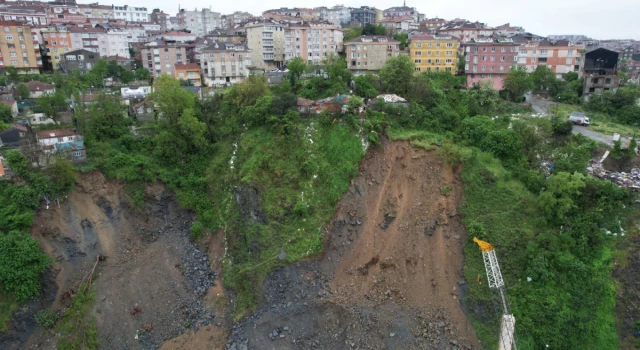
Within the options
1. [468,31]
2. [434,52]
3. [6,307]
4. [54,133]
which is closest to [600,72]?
[434,52]

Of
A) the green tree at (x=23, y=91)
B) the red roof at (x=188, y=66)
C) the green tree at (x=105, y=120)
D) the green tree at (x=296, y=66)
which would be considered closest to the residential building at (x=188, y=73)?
the red roof at (x=188, y=66)

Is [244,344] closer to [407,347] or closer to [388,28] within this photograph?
[407,347]

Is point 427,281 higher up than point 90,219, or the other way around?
point 90,219

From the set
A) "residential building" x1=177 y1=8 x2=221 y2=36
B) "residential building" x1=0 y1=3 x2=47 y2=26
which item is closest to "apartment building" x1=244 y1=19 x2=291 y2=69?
"residential building" x1=0 y1=3 x2=47 y2=26

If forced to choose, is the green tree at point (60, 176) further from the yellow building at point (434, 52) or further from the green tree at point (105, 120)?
the yellow building at point (434, 52)

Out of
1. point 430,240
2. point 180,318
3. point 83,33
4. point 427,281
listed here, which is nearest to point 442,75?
point 430,240

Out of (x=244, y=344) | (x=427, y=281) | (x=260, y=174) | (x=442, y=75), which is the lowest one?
(x=244, y=344)

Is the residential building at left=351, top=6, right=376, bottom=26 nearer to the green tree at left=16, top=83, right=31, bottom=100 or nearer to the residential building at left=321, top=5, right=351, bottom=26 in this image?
the residential building at left=321, top=5, right=351, bottom=26
